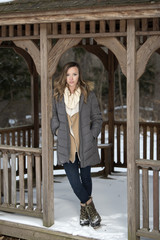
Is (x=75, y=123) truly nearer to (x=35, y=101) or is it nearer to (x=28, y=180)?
(x=28, y=180)

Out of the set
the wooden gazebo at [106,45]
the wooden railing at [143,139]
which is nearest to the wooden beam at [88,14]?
the wooden gazebo at [106,45]

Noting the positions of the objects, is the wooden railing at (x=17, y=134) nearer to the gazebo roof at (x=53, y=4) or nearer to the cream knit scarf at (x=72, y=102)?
the cream knit scarf at (x=72, y=102)

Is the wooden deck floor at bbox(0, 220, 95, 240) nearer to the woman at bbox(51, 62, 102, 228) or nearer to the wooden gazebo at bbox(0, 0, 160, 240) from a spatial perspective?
the wooden gazebo at bbox(0, 0, 160, 240)

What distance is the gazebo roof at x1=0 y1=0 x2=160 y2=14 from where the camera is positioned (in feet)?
13.7

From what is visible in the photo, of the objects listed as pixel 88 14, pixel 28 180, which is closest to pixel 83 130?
pixel 28 180

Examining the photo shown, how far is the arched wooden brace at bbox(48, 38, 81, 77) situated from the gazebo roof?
0.43 meters

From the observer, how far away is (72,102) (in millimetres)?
4766

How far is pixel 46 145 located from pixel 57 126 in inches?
13.2

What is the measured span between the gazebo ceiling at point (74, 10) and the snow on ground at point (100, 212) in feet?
8.52

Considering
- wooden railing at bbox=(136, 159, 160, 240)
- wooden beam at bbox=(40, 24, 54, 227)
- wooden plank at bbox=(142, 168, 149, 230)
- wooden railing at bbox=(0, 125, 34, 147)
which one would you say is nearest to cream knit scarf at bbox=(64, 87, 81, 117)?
wooden beam at bbox=(40, 24, 54, 227)

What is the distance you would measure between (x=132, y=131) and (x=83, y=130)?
24.3 inches

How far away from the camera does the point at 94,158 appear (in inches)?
190

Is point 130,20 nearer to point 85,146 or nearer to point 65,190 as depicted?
point 85,146

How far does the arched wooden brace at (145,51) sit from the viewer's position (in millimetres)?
4301
